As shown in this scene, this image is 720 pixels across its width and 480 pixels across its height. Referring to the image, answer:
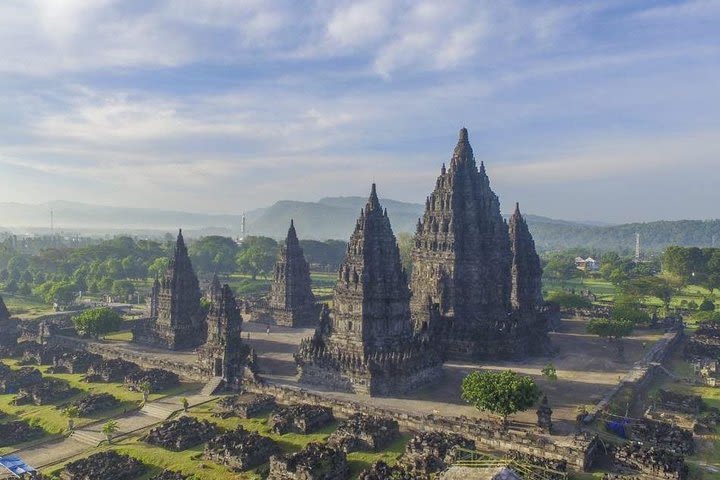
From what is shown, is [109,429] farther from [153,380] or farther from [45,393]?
[45,393]

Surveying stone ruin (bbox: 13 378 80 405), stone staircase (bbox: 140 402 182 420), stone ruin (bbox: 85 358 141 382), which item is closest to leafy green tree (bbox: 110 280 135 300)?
stone ruin (bbox: 85 358 141 382)

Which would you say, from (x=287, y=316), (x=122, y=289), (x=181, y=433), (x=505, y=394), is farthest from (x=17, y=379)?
(x=122, y=289)

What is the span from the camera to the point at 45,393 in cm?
5288

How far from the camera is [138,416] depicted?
48.8m

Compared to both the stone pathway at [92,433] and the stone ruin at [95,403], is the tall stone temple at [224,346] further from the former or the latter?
the stone ruin at [95,403]

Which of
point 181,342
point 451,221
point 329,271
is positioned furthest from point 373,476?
point 329,271

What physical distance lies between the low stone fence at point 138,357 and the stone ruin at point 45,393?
8.92 m

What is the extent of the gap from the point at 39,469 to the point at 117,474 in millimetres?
7127

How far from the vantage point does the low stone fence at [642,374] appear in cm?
4962

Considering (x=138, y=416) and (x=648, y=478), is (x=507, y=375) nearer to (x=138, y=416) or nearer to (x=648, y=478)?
(x=648, y=478)

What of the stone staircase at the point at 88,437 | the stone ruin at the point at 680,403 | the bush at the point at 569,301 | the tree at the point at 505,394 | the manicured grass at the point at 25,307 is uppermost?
the bush at the point at 569,301

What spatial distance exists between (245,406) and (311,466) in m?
15.3

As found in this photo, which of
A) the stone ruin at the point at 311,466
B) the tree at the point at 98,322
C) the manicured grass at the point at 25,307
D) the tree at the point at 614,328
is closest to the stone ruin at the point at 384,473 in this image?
the stone ruin at the point at 311,466

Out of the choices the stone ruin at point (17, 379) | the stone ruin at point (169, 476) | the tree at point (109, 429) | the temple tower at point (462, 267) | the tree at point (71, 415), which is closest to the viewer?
the stone ruin at point (169, 476)
